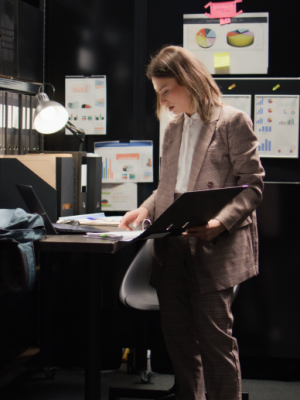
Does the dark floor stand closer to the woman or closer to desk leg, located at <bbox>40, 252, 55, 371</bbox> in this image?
desk leg, located at <bbox>40, 252, 55, 371</bbox>

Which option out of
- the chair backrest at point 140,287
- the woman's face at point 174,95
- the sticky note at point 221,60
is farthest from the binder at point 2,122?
the sticky note at point 221,60

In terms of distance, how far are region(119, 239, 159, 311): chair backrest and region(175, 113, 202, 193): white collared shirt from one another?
51cm

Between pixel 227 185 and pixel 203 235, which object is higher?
pixel 227 185

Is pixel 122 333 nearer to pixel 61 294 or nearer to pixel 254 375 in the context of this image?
pixel 61 294

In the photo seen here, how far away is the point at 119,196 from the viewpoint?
2.54 meters

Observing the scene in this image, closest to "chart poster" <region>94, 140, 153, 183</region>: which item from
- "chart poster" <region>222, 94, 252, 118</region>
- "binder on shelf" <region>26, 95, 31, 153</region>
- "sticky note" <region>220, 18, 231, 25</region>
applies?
"binder on shelf" <region>26, 95, 31, 153</region>

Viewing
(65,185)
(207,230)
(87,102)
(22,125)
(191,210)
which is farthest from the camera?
(87,102)

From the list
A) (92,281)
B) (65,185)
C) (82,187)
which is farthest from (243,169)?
(82,187)

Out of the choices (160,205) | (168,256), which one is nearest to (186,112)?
Result: (160,205)

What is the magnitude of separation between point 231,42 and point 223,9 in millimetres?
184

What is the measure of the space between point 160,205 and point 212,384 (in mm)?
619

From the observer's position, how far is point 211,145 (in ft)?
4.79

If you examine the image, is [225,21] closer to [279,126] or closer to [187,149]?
[279,126]

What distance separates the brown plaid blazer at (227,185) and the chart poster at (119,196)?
1.00m
